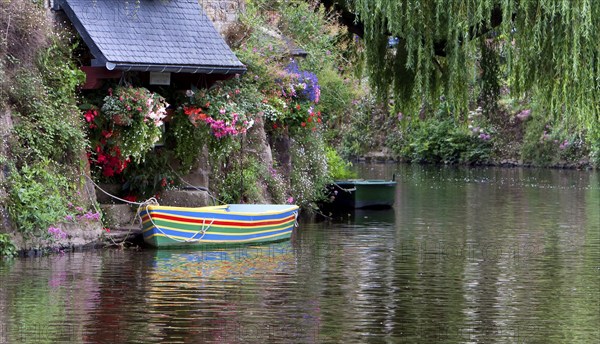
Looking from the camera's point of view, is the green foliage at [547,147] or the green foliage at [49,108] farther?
the green foliage at [547,147]

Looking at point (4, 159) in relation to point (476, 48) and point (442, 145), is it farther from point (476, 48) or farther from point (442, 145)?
point (442, 145)

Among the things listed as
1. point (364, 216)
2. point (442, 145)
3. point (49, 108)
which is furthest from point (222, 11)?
point (442, 145)

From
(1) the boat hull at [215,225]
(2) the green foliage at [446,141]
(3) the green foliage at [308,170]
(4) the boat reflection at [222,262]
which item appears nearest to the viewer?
(4) the boat reflection at [222,262]

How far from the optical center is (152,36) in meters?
23.9

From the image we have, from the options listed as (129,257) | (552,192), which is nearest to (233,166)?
(129,257)

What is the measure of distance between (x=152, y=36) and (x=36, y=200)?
4.10 m

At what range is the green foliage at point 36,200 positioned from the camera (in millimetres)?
→ 20984

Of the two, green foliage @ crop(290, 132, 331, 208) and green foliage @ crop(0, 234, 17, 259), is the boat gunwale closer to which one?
green foliage @ crop(0, 234, 17, 259)

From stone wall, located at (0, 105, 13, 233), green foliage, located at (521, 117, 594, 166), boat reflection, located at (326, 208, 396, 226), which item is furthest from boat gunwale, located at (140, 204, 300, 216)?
green foliage, located at (521, 117, 594, 166)

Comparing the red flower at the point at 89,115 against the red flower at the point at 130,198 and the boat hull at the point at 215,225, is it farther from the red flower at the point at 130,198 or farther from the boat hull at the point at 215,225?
the red flower at the point at 130,198

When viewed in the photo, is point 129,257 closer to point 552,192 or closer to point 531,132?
point 552,192

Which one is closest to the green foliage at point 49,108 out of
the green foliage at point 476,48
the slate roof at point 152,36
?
the slate roof at point 152,36

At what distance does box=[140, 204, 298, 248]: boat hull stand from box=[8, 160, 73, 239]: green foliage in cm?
167

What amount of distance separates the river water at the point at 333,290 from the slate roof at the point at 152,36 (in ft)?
10.3
